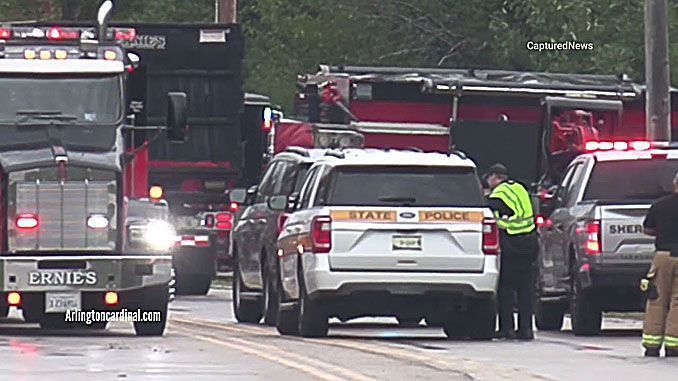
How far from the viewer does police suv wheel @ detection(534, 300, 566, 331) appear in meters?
24.8

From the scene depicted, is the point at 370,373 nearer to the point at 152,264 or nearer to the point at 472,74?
the point at 152,264

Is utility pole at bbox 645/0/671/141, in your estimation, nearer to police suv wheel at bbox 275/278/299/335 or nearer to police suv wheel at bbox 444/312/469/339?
police suv wheel at bbox 444/312/469/339

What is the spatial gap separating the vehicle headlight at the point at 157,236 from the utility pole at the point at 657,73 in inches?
381

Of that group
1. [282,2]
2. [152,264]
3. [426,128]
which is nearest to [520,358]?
[152,264]

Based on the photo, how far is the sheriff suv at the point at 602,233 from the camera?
22406 mm

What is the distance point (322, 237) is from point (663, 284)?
10.8 feet

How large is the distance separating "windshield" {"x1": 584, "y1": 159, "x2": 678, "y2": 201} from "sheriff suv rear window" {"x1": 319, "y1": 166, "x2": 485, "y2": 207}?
6.98ft

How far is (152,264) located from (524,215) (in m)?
3.80

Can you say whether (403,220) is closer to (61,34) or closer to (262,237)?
(262,237)

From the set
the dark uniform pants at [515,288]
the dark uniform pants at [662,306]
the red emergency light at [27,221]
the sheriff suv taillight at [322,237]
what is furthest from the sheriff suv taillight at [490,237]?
the red emergency light at [27,221]

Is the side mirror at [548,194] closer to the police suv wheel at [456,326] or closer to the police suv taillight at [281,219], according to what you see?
the police suv wheel at [456,326]

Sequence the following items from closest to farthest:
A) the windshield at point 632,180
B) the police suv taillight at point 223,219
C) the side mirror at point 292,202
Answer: the side mirror at point 292,202 < the windshield at point 632,180 < the police suv taillight at point 223,219
